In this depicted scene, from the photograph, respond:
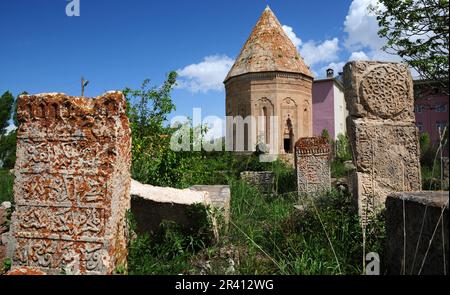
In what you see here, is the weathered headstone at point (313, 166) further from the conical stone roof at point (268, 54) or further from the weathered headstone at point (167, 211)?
the conical stone roof at point (268, 54)

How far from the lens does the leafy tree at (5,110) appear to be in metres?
18.3

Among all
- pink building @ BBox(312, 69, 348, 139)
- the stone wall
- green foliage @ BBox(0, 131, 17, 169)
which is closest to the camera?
the stone wall

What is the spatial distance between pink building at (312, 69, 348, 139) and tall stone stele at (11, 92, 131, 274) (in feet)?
95.1

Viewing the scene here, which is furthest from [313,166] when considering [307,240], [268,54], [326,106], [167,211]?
[326,106]

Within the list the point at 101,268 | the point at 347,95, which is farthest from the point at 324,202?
the point at 101,268

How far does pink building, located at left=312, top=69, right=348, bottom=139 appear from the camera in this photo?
30.0m

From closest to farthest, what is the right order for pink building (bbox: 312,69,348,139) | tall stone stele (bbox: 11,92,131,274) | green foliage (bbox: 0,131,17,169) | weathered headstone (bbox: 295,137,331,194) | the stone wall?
1. the stone wall
2. tall stone stele (bbox: 11,92,131,274)
3. weathered headstone (bbox: 295,137,331,194)
4. green foliage (bbox: 0,131,17,169)
5. pink building (bbox: 312,69,348,139)


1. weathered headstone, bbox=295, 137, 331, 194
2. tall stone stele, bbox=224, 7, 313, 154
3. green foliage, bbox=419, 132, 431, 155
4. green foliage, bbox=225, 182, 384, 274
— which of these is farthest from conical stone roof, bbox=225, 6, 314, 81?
green foliage, bbox=225, 182, 384, 274

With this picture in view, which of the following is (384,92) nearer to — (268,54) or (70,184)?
(70,184)

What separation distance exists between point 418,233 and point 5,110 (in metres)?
21.6

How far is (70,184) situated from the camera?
2578 mm

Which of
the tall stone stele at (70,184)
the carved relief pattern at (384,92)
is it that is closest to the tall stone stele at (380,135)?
the carved relief pattern at (384,92)

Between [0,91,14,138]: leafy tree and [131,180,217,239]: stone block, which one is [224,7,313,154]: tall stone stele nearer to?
[0,91,14,138]: leafy tree
